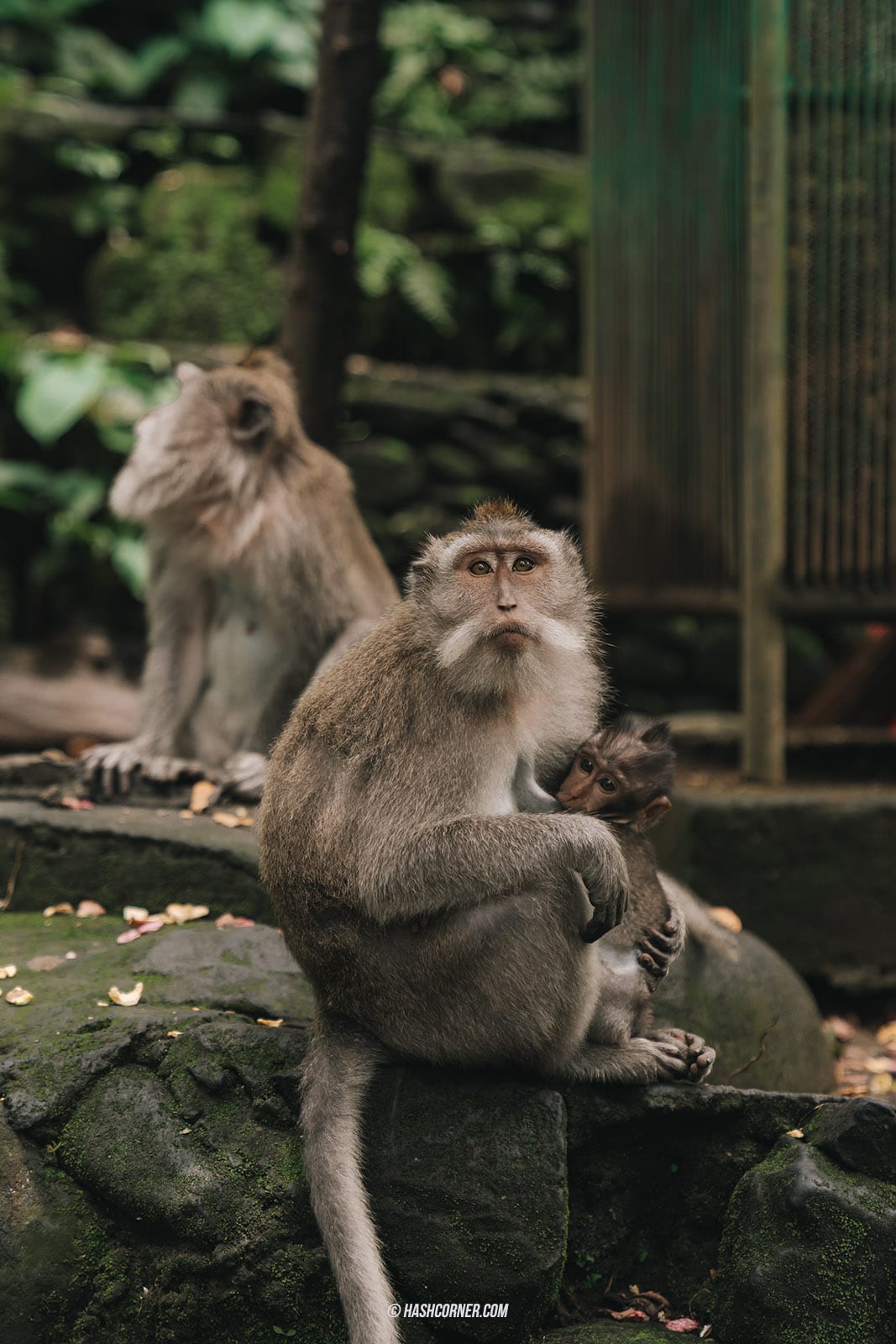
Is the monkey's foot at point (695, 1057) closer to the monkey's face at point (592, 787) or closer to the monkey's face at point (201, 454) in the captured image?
the monkey's face at point (592, 787)

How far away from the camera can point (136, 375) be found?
341 inches

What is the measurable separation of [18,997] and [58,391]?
219 inches

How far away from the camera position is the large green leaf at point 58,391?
8273 millimetres

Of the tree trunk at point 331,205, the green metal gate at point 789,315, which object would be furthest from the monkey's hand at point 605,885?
the tree trunk at point 331,205

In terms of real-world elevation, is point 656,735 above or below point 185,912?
above

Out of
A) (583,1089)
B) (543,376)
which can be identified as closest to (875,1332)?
(583,1089)

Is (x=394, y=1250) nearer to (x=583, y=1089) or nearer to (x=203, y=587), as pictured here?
(x=583, y=1089)

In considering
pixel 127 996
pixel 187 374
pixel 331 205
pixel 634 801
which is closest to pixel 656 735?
pixel 634 801

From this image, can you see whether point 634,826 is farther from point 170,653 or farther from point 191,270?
point 191,270

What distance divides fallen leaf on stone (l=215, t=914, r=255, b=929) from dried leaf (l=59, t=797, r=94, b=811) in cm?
81

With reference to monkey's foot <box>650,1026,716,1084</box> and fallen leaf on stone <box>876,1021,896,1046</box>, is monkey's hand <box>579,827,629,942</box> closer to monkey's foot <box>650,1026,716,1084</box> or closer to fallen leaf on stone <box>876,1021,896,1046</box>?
monkey's foot <box>650,1026,716,1084</box>

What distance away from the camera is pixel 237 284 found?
9.62 metres

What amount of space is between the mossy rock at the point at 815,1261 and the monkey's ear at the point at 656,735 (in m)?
1.04

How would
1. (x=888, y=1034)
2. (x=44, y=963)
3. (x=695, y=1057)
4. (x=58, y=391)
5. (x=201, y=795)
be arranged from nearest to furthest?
(x=695, y=1057), (x=44, y=963), (x=201, y=795), (x=888, y=1034), (x=58, y=391)
